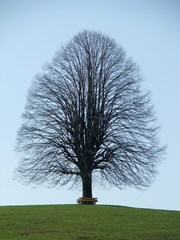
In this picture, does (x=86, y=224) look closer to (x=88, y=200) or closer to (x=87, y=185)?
(x=88, y=200)

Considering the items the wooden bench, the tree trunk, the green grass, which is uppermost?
the tree trunk

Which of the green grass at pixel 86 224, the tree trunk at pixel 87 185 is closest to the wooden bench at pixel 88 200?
the tree trunk at pixel 87 185

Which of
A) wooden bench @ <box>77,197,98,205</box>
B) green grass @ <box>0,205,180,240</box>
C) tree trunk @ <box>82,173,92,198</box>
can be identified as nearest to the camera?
green grass @ <box>0,205,180,240</box>

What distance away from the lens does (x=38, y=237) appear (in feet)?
66.4

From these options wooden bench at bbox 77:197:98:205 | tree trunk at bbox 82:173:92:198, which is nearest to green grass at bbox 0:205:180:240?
wooden bench at bbox 77:197:98:205

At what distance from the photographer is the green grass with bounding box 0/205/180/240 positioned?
69.4 feet

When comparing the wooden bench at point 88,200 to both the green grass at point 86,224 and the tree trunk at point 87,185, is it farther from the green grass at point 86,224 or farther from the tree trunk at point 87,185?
the green grass at point 86,224

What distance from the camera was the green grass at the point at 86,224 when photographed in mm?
21141

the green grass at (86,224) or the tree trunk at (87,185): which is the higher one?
the tree trunk at (87,185)

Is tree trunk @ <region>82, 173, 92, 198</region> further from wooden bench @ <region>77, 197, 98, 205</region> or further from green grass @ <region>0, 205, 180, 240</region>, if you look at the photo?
green grass @ <region>0, 205, 180, 240</region>

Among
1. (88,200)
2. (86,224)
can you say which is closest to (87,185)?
(88,200)

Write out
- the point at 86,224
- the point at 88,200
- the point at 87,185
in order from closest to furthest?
1. the point at 86,224
2. the point at 88,200
3. the point at 87,185

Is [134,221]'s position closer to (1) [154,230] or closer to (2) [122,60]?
(1) [154,230]

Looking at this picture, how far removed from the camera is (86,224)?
24.0 metres
